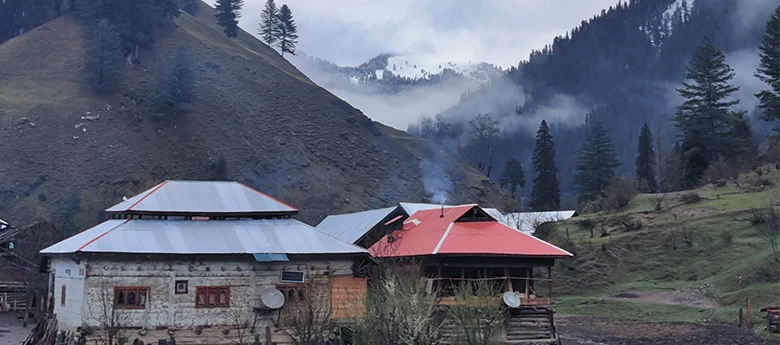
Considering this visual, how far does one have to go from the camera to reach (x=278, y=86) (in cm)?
12356

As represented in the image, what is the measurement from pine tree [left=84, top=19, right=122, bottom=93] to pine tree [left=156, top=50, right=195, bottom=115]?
6004 millimetres

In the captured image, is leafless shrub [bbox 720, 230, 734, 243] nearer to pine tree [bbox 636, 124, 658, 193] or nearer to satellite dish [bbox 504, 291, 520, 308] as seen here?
satellite dish [bbox 504, 291, 520, 308]

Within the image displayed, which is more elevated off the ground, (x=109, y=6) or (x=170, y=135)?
(x=109, y=6)

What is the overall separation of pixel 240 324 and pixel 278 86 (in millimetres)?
92567

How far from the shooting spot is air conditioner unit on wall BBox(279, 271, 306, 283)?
115 feet

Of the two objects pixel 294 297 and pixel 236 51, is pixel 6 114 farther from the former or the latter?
pixel 294 297

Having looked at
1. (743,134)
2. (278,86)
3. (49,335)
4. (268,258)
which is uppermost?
(278,86)

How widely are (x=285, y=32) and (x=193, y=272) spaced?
12363cm

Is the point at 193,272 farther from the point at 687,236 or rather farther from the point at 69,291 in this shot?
the point at 687,236

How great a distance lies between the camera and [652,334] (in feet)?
132

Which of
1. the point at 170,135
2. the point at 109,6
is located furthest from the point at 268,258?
the point at 109,6

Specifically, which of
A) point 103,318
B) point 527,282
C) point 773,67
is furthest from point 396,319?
point 773,67

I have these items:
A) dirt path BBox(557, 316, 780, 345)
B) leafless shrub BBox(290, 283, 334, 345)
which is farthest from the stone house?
dirt path BBox(557, 316, 780, 345)

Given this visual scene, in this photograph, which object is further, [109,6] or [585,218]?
[109,6]
